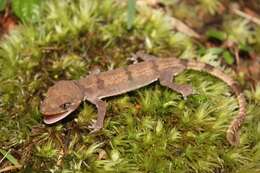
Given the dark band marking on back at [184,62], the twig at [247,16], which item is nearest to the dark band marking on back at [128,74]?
the dark band marking on back at [184,62]

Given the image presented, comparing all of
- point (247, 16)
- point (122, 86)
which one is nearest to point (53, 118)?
point (122, 86)

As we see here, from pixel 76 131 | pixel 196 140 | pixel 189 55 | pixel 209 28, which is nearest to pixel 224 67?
pixel 189 55

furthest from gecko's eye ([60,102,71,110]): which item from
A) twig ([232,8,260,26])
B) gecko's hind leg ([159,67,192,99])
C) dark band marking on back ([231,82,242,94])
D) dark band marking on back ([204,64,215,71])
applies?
twig ([232,8,260,26])

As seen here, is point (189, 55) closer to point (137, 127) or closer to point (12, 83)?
point (137, 127)

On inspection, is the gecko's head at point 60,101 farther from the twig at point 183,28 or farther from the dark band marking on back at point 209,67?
the twig at point 183,28

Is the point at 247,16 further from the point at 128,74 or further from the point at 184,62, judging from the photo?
the point at 128,74

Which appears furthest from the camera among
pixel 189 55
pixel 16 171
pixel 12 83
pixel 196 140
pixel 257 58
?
pixel 257 58
